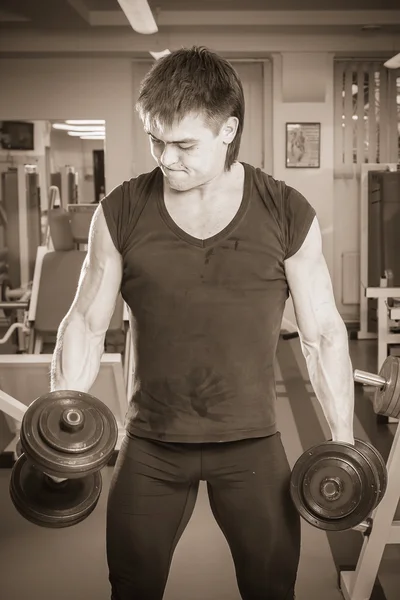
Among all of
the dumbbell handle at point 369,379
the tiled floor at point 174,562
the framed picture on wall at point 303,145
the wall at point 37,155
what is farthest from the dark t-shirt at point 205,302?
the wall at point 37,155

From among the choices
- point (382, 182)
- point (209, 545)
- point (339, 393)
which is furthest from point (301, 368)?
point (339, 393)

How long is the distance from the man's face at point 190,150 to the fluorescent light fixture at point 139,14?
3.25 m


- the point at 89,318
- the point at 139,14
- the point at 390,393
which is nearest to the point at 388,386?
the point at 390,393

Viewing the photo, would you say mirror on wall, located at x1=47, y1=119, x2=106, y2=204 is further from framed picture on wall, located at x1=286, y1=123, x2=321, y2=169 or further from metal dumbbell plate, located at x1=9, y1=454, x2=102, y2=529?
metal dumbbell plate, located at x1=9, y1=454, x2=102, y2=529

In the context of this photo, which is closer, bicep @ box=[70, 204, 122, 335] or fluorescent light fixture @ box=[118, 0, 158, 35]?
bicep @ box=[70, 204, 122, 335]

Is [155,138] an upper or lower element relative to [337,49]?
lower

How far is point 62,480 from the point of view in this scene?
131 centimetres

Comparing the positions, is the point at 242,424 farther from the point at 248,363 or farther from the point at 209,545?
the point at 209,545

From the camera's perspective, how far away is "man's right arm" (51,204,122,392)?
1322 mm

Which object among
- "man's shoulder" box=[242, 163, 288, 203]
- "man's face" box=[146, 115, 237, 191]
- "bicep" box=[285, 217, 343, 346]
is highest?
"man's face" box=[146, 115, 237, 191]

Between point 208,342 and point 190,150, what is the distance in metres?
0.32

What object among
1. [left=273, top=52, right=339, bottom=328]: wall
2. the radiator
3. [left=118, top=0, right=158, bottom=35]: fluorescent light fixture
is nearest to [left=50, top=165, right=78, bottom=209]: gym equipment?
[left=273, top=52, right=339, bottom=328]: wall

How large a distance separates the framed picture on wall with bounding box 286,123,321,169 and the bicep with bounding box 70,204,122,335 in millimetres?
6023

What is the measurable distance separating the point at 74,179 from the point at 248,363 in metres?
6.49
